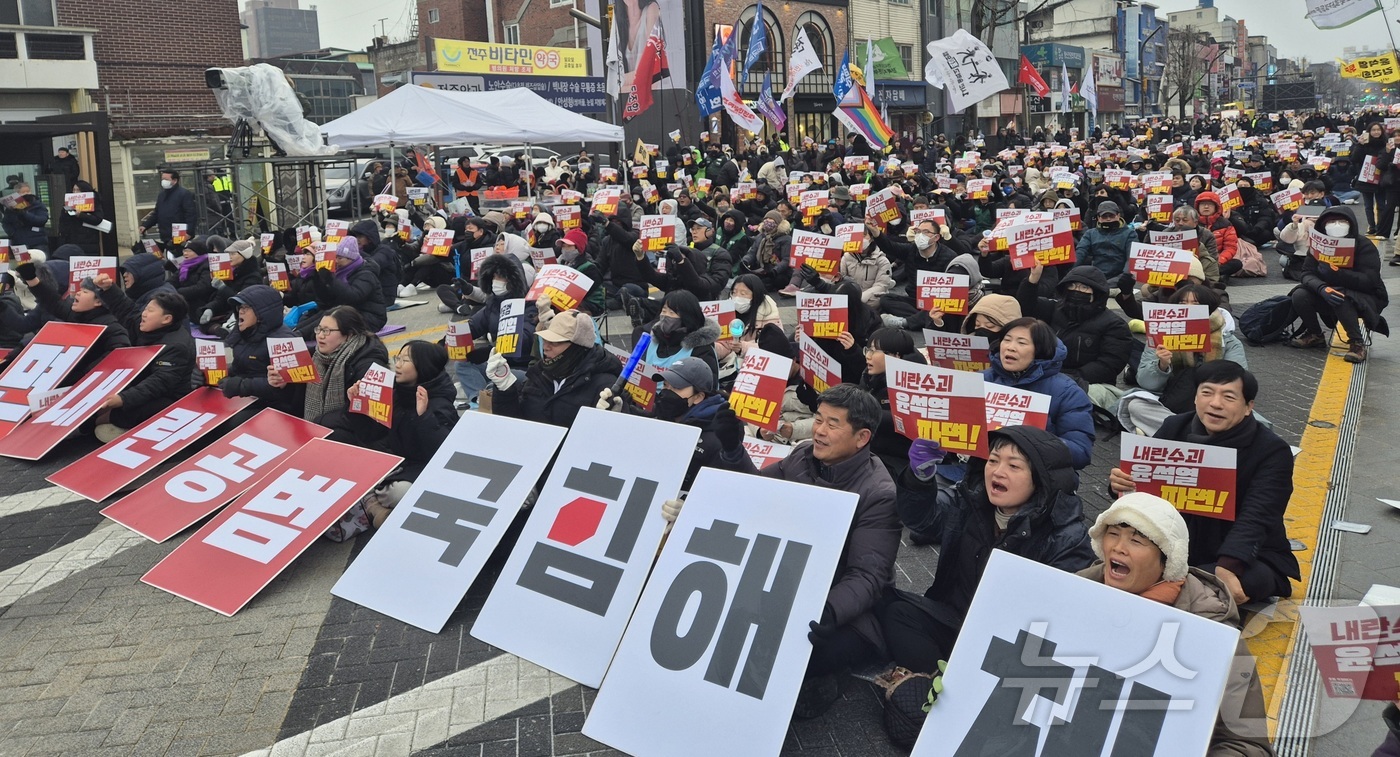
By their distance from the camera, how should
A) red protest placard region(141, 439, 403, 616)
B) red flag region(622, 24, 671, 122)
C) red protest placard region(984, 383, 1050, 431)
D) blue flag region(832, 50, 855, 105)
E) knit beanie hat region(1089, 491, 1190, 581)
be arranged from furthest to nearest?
red flag region(622, 24, 671, 122), blue flag region(832, 50, 855, 105), red protest placard region(141, 439, 403, 616), red protest placard region(984, 383, 1050, 431), knit beanie hat region(1089, 491, 1190, 581)

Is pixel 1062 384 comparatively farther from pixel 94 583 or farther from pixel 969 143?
pixel 969 143

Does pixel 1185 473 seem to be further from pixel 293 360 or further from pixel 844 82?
pixel 844 82

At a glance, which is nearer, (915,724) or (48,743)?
(915,724)

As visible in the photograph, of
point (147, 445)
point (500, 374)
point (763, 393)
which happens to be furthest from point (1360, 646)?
point (147, 445)

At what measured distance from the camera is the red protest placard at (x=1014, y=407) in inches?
215

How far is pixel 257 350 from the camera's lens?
8.29 m

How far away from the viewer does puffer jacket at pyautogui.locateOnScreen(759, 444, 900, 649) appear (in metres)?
4.24

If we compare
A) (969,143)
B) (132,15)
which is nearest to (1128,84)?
(969,143)

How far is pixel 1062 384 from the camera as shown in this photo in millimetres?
6020

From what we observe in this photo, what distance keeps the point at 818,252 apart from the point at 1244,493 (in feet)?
20.5

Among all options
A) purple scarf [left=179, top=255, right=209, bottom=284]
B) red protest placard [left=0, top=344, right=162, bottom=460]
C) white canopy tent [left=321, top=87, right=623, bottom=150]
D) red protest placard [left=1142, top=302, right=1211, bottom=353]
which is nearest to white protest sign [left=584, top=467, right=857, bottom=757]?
red protest placard [left=1142, top=302, right=1211, bottom=353]

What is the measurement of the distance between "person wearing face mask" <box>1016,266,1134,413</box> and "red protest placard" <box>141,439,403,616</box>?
17.3ft

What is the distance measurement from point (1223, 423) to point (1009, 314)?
2.11 meters

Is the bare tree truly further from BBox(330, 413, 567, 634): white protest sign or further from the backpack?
BBox(330, 413, 567, 634): white protest sign
